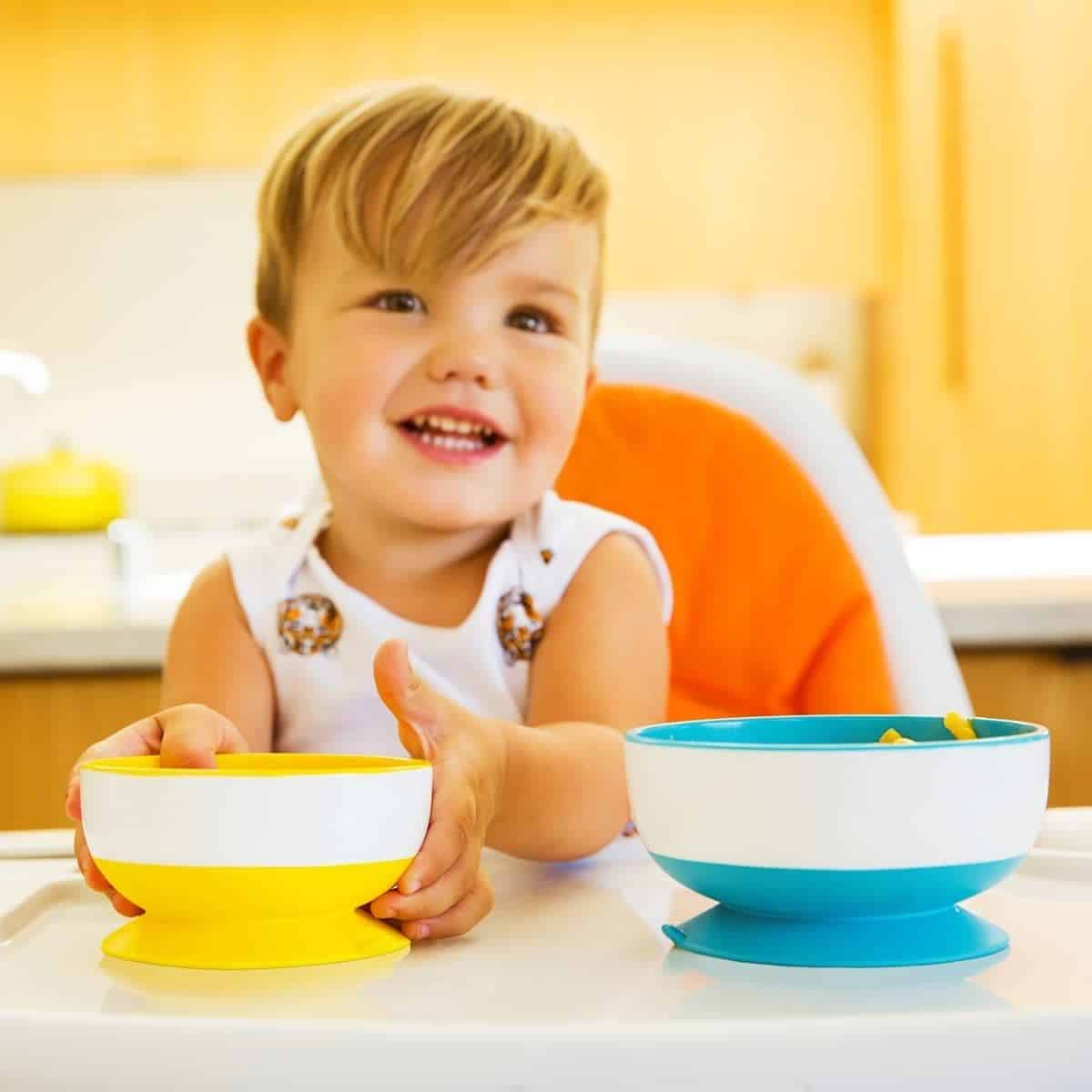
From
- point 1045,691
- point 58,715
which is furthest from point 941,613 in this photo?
point 58,715

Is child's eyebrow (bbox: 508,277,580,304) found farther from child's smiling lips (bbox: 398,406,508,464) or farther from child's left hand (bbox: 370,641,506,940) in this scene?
child's left hand (bbox: 370,641,506,940)

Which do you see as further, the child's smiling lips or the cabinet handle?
the cabinet handle

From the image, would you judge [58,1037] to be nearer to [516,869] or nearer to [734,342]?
[516,869]

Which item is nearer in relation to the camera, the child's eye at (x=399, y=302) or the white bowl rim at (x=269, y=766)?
the white bowl rim at (x=269, y=766)

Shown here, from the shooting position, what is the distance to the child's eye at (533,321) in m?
0.91

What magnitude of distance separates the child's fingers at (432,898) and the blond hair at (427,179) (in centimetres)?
43

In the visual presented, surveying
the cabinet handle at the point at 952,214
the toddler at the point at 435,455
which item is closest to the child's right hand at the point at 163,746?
the toddler at the point at 435,455

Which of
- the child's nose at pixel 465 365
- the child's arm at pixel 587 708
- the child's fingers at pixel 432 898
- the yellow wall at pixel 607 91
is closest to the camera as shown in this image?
the child's fingers at pixel 432 898

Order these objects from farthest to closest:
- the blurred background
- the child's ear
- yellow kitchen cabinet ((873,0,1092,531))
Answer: the blurred background → yellow kitchen cabinet ((873,0,1092,531)) → the child's ear

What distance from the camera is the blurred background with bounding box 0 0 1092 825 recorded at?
3596mm

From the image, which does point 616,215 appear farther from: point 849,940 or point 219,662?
point 849,940

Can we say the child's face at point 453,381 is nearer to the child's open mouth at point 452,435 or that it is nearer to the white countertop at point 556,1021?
the child's open mouth at point 452,435

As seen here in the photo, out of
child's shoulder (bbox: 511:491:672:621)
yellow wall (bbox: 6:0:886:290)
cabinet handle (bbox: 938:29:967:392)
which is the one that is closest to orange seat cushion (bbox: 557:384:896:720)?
child's shoulder (bbox: 511:491:672:621)

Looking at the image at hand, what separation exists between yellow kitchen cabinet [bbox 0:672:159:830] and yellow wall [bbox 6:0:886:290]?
2.97 metres
